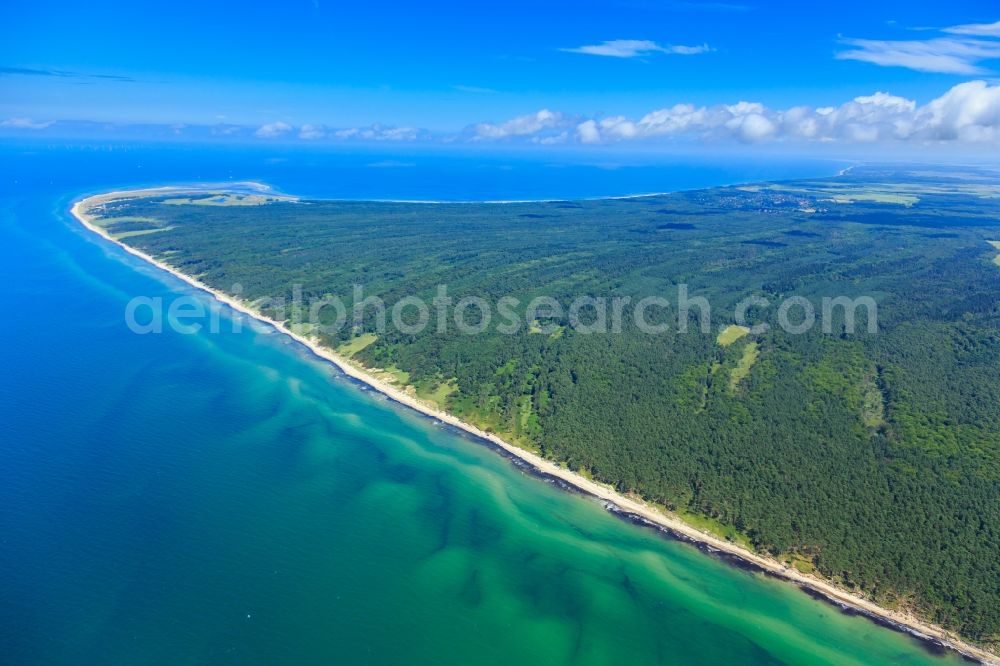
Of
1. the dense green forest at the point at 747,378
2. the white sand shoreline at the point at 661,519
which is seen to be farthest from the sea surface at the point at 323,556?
the dense green forest at the point at 747,378

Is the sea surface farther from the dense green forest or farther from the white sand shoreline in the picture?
the dense green forest

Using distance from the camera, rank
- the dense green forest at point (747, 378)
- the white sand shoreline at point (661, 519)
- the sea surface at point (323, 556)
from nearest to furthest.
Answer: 1. the sea surface at point (323, 556)
2. the white sand shoreline at point (661, 519)
3. the dense green forest at point (747, 378)

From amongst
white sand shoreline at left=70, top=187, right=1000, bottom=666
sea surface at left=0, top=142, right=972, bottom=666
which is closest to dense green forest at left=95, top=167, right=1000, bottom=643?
white sand shoreline at left=70, top=187, right=1000, bottom=666

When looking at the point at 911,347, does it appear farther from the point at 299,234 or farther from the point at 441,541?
the point at 299,234

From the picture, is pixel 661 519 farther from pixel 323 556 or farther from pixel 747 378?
pixel 323 556

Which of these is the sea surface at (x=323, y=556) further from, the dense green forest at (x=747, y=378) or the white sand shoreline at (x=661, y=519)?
the dense green forest at (x=747, y=378)

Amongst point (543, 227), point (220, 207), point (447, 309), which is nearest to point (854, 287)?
point (447, 309)
